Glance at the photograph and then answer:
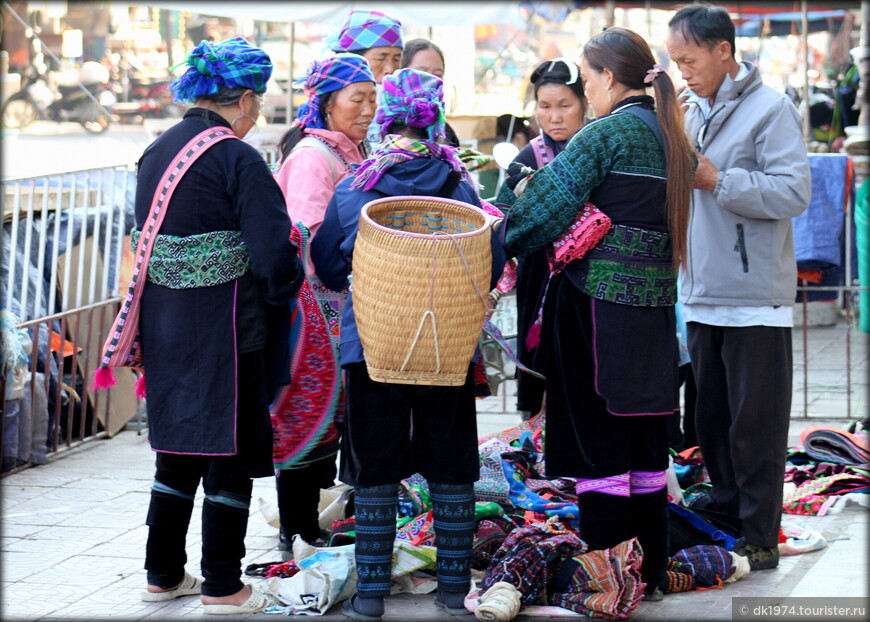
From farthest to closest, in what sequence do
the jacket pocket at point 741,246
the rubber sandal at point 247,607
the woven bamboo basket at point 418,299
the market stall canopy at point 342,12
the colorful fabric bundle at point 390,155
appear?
the market stall canopy at point 342,12 → the jacket pocket at point 741,246 → the rubber sandal at point 247,607 → the colorful fabric bundle at point 390,155 → the woven bamboo basket at point 418,299

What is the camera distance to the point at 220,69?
3.71m

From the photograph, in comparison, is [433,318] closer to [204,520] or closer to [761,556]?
[204,520]

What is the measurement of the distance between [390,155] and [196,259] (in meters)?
0.74

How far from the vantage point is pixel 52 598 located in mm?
3932

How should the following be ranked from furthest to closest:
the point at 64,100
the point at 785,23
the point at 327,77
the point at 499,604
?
the point at 64,100 → the point at 785,23 → the point at 327,77 → the point at 499,604

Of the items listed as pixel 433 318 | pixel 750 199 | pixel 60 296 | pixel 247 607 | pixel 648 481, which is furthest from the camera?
pixel 60 296

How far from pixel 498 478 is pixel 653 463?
32.6 inches

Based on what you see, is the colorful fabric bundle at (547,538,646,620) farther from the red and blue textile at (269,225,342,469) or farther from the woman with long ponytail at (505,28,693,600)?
the red and blue textile at (269,225,342,469)

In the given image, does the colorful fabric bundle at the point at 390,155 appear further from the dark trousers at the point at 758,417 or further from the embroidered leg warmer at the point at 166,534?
the dark trousers at the point at 758,417

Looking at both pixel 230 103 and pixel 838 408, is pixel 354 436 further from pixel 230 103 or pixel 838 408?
pixel 838 408

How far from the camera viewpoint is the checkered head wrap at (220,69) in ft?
12.1

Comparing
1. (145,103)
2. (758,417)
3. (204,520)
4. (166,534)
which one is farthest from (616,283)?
(145,103)

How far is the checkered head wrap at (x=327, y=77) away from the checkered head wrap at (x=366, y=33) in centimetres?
83

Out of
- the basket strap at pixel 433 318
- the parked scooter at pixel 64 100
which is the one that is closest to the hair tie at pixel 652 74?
the basket strap at pixel 433 318
